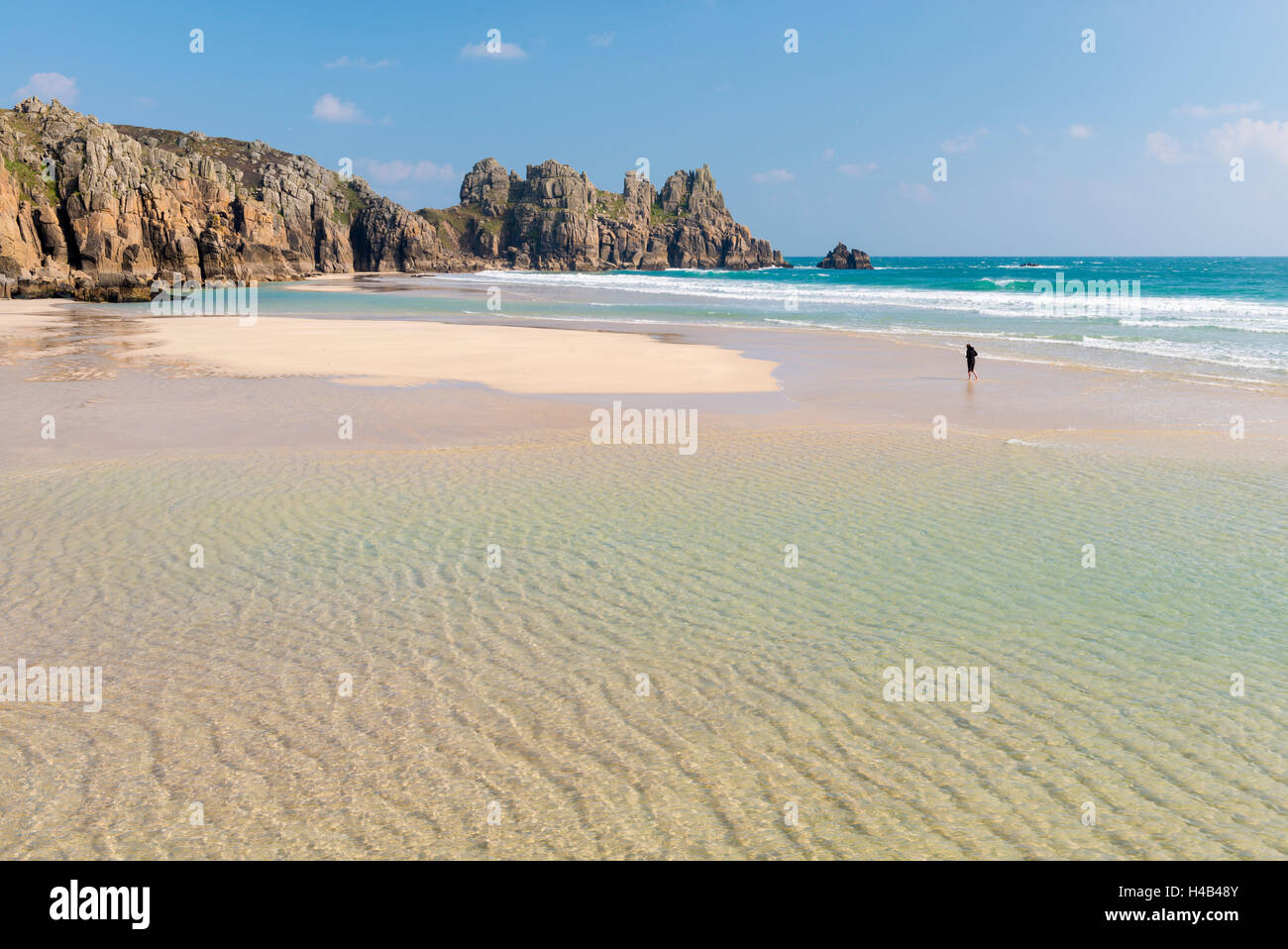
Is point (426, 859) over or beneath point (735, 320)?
beneath

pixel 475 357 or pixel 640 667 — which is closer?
pixel 640 667

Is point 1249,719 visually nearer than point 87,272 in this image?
Yes

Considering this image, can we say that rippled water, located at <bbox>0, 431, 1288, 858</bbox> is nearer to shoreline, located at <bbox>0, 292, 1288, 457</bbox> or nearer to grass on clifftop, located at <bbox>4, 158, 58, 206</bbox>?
shoreline, located at <bbox>0, 292, 1288, 457</bbox>

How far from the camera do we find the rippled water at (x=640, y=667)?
497 centimetres

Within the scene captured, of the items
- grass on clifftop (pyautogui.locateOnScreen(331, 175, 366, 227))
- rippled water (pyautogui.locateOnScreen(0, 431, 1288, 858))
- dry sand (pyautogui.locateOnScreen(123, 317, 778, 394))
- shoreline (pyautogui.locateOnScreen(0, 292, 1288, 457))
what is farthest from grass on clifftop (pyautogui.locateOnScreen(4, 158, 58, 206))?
rippled water (pyautogui.locateOnScreen(0, 431, 1288, 858))

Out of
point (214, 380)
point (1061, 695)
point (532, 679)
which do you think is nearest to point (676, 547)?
point (532, 679)

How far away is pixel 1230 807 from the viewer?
16.7 ft

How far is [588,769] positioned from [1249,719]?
4.78m

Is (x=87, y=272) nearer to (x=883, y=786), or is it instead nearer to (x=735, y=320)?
(x=735, y=320)

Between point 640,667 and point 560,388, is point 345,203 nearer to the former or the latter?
point 560,388

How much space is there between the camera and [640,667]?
22.9ft

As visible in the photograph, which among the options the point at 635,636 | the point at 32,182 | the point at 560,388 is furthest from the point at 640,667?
the point at 32,182
